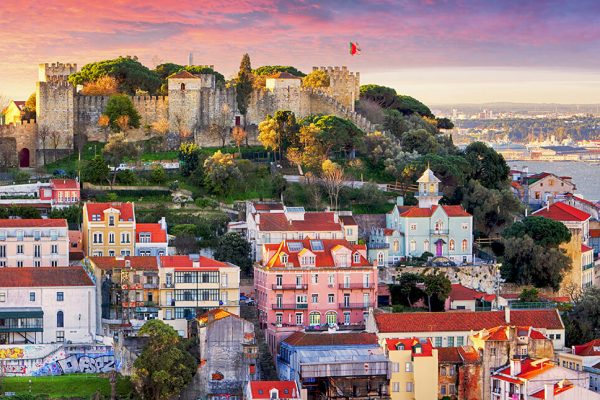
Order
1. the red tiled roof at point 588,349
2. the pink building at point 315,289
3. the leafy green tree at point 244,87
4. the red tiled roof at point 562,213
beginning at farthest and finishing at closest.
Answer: the leafy green tree at point 244,87 < the red tiled roof at point 562,213 < the pink building at point 315,289 < the red tiled roof at point 588,349

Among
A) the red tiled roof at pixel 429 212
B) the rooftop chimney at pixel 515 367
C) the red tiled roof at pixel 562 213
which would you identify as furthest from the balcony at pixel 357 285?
the red tiled roof at pixel 562 213

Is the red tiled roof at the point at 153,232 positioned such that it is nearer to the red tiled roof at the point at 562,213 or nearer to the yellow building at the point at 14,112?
the yellow building at the point at 14,112

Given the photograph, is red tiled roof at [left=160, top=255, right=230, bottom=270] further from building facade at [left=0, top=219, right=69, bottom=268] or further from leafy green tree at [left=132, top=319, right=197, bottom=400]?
leafy green tree at [left=132, top=319, right=197, bottom=400]

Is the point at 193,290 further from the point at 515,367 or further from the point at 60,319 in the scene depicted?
the point at 515,367

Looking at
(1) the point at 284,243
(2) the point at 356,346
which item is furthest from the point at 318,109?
(2) the point at 356,346

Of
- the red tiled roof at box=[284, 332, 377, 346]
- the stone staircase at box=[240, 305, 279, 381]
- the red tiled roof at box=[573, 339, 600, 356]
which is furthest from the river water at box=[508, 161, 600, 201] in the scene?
the red tiled roof at box=[284, 332, 377, 346]

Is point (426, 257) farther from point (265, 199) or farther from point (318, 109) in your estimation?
point (318, 109)

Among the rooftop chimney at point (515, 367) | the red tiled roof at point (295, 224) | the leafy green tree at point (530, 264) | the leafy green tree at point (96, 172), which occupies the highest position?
the leafy green tree at point (96, 172)
